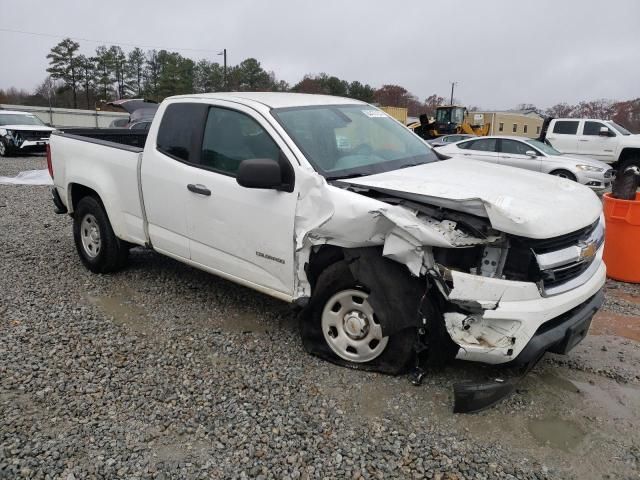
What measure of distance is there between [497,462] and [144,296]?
136 inches

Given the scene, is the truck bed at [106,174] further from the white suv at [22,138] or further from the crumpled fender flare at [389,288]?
the white suv at [22,138]

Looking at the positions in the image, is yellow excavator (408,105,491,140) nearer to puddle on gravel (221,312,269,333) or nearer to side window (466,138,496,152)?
side window (466,138,496,152)

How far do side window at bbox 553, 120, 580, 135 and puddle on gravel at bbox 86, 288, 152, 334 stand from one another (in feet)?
50.1

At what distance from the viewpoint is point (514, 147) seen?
1286cm

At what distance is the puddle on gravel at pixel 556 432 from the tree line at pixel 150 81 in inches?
2038

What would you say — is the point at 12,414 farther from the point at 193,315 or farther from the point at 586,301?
the point at 586,301

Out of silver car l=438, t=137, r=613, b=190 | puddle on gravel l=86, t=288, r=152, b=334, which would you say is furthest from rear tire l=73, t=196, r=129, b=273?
silver car l=438, t=137, r=613, b=190

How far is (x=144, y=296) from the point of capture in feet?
15.9

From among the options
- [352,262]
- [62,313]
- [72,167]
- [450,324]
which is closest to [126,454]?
[352,262]

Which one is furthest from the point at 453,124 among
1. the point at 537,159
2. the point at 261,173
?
the point at 261,173

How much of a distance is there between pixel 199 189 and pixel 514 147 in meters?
10.8

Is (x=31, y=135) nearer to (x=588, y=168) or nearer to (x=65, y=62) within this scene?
(x=588, y=168)

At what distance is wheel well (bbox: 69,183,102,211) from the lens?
530 centimetres

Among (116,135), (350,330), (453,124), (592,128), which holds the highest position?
(453,124)
